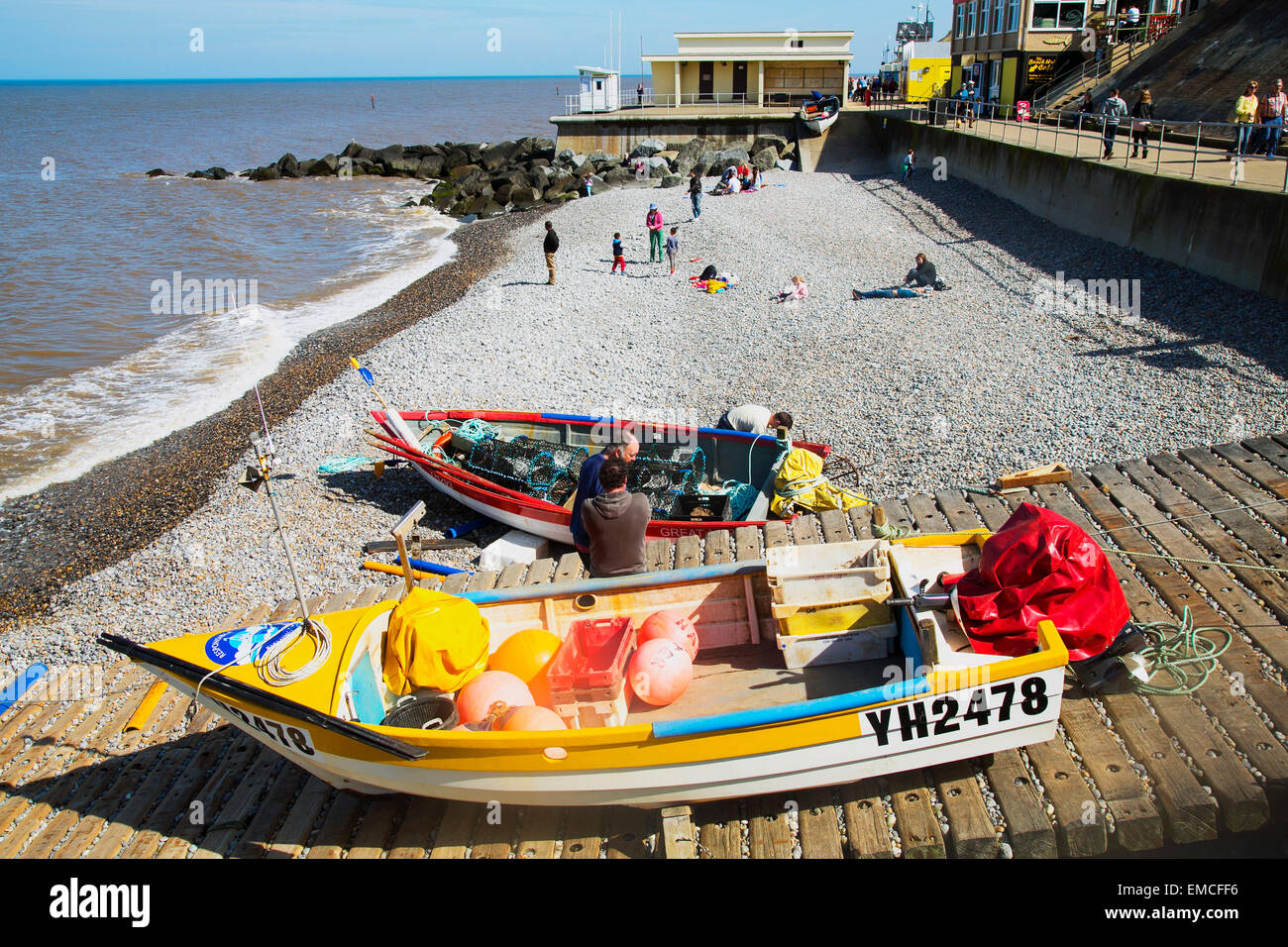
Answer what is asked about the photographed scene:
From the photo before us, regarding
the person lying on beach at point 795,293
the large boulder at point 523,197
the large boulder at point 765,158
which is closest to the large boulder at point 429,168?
the large boulder at point 523,197

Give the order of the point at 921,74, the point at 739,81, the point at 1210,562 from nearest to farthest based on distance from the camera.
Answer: the point at 1210,562 < the point at 921,74 < the point at 739,81

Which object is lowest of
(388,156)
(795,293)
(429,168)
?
(795,293)

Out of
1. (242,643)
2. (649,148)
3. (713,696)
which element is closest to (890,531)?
(713,696)

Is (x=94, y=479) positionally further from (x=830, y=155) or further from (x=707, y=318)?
(x=830, y=155)

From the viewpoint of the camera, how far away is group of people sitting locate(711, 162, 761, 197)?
3456 centimetres

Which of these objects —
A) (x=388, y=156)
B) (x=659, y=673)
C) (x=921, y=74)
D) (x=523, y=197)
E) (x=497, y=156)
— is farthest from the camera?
(x=388, y=156)

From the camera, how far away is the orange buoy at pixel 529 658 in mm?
5859

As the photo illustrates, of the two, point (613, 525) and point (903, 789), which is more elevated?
point (613, 525)

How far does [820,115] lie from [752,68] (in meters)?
10.4

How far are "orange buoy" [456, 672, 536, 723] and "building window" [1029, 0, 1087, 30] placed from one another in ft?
130

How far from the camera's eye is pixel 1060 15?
1387 inches

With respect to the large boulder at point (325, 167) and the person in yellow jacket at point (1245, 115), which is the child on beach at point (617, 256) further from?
the large boulder at point (325, 167)

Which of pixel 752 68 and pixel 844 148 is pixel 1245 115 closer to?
pixel 844 148
